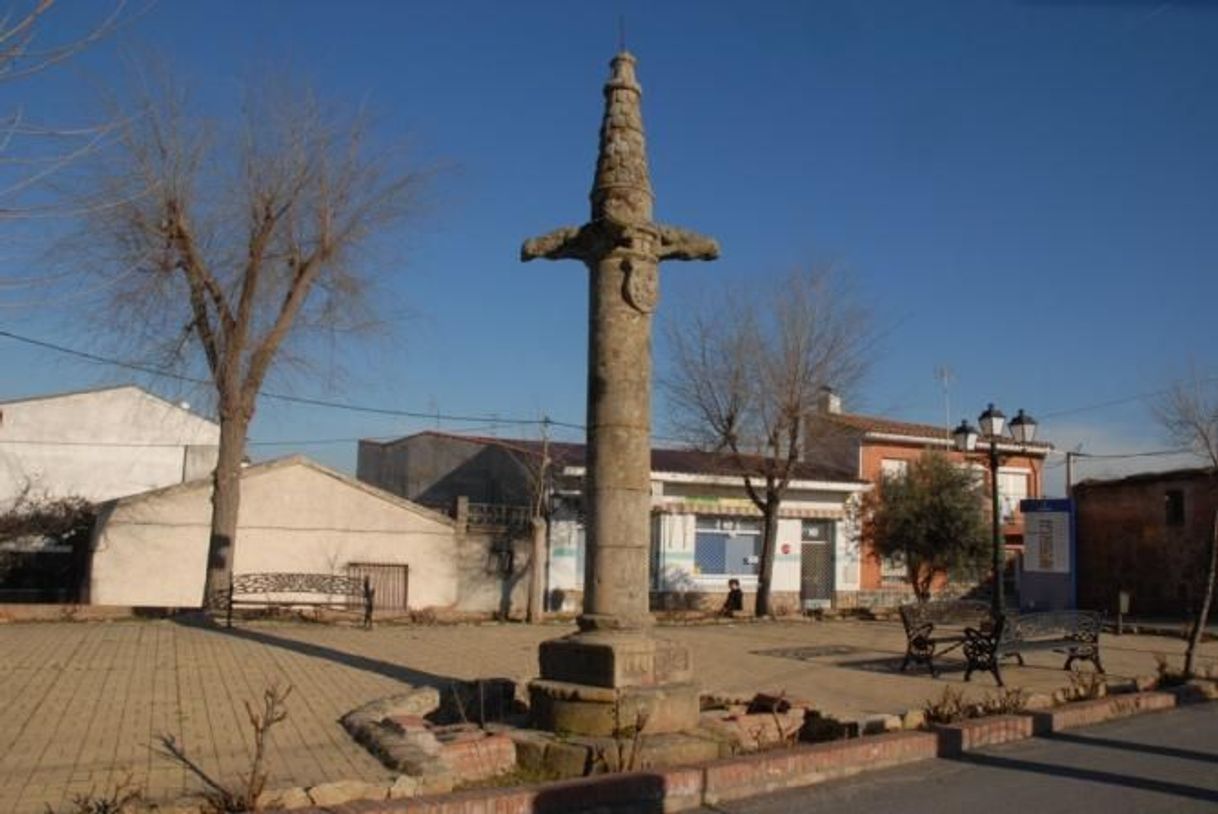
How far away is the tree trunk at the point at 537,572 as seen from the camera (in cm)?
2375

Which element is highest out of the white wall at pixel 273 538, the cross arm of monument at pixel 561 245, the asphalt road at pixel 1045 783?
the cross arm of monument at pixel 561 245

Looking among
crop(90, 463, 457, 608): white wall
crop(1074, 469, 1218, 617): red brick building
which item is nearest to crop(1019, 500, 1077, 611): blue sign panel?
crop(1074, 469, 1218, 617): red brick building

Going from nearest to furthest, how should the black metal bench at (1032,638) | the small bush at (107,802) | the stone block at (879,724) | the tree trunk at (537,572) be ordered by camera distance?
1. the small bush at (107,802)
2. the stone block at (879,724)
3. the black metal bench at (1032,638)
4. the tree trunk at (537,572)

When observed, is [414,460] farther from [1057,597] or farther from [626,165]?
[626,165]

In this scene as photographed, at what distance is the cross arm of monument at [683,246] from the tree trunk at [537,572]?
15.0m

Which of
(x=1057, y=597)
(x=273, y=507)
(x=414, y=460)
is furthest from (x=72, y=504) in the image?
(x=1057, y=597)

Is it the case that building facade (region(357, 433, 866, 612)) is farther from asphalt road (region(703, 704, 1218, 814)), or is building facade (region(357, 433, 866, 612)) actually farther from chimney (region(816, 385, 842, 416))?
asphalt road (region(703, 704, 1218, 814))

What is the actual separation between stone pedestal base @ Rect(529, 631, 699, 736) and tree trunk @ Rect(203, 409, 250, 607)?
11.7 m

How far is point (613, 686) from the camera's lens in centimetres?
784

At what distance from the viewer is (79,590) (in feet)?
79.8

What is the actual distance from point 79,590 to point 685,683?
2031 cm

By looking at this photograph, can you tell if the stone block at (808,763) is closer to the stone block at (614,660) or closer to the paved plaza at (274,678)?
the stone block at (614,660)

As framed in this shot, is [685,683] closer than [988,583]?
Yes

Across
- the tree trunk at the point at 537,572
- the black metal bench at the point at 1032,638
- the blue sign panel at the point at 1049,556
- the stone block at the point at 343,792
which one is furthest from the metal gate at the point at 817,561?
the stone block at the point at 343,792
